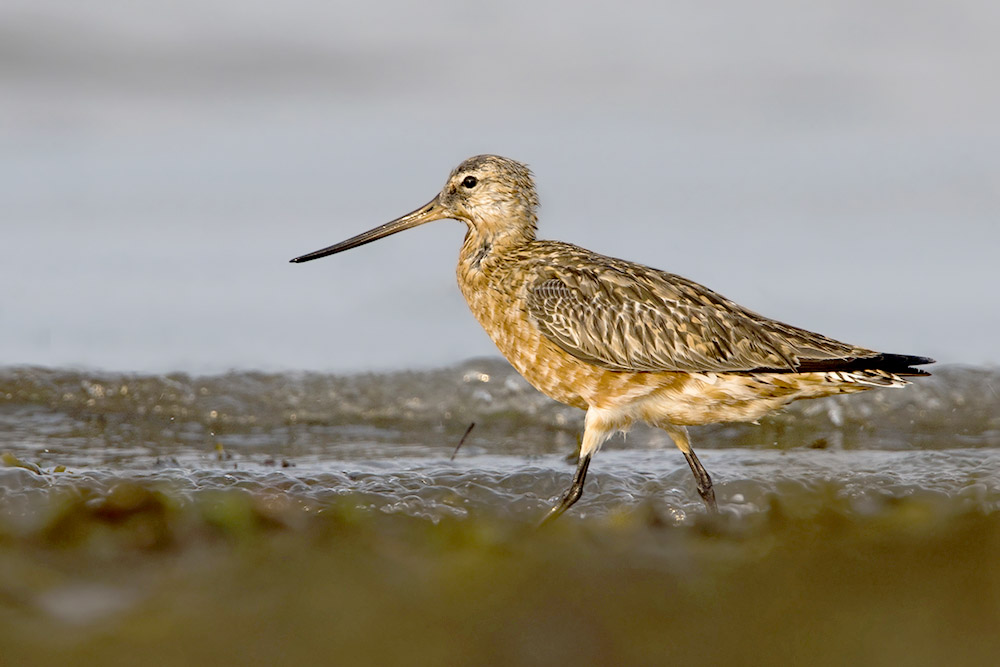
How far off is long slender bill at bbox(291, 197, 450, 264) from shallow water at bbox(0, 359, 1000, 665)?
127cm

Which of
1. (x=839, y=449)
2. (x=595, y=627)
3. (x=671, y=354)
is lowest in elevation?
(x=595, y=627)

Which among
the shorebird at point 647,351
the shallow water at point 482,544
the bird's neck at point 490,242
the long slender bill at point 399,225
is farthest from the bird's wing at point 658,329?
the long slender bill at point 399,225

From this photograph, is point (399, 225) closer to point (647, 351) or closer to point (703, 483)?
point (647, 351)

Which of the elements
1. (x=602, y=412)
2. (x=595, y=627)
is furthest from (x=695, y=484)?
(x=595, y=627)

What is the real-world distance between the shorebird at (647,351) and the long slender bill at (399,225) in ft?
2.09

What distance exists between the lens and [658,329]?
19.1ft

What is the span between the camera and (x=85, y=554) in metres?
4.53

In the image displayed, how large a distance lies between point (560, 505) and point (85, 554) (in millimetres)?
2249

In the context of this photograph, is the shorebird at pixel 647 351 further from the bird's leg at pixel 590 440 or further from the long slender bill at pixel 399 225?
the long slender bill at pixel 399 225

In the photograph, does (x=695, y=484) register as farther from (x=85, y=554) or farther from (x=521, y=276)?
(x=85, y=554)

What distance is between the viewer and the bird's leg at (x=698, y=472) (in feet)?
19.1

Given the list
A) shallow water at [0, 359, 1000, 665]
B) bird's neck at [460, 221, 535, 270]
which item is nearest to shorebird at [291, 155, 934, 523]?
bird's neck at [460, 221, 535, 270]

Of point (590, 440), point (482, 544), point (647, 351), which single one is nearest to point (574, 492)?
point (590, 440)

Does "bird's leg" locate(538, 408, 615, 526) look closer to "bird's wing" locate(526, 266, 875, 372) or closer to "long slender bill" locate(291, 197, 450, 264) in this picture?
"bird's wing" locate(526, 266, 875, 372)
